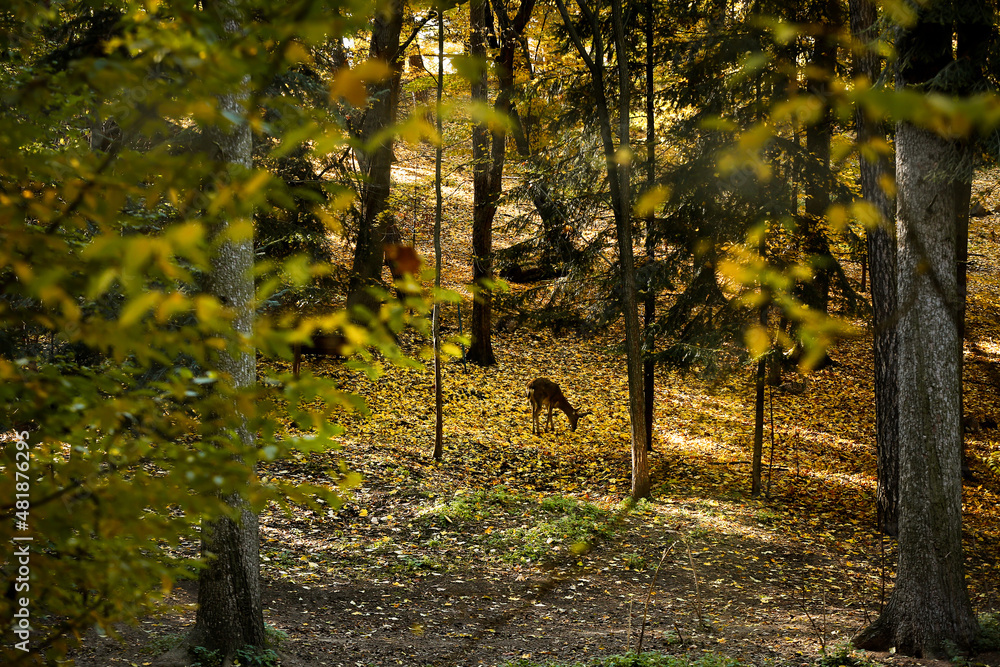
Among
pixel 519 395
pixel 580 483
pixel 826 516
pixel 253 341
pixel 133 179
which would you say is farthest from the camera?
pixel 519 395

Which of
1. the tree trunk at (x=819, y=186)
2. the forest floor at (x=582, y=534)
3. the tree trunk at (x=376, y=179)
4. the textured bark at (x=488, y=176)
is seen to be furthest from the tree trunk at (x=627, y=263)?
the tree trunk at (x=376, y=179)

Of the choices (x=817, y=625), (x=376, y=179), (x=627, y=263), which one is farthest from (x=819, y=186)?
(x=376, y=179)

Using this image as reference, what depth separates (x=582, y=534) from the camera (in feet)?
28.7

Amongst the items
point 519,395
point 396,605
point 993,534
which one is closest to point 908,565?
point 396,605

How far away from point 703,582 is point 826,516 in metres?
3.60

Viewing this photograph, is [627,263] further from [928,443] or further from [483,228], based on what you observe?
[483,228]

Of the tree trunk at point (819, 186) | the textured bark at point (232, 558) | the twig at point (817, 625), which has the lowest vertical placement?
the twig at point (817, 625)

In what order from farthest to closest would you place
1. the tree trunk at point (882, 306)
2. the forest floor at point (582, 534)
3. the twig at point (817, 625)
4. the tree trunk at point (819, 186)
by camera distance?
the tree trunk at point (819, 186) → the tree trunk at point (882, 306) → the forest floor at point (582, 534) → the twig at point (817, 625)

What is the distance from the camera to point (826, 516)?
A: 401 inches

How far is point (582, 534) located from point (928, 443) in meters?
4.45

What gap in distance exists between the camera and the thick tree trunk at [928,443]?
5.36 metres

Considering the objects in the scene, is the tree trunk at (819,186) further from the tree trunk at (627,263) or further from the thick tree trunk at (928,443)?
the thick tree trunk at (928,443)

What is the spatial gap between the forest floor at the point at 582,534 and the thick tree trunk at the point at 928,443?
0.34 m

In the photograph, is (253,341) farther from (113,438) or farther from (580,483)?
(580,483)
